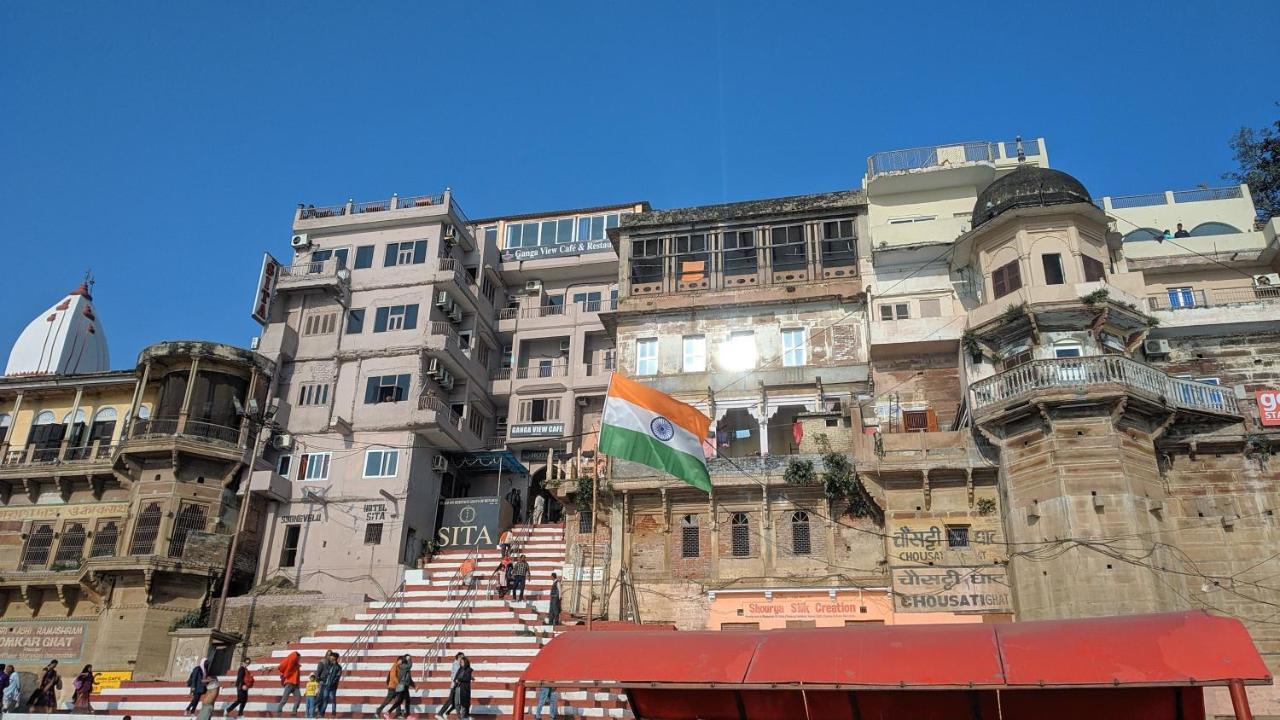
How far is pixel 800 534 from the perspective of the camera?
30.9 m

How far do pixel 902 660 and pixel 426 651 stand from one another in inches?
680

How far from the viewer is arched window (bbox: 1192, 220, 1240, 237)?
3403 centimetres

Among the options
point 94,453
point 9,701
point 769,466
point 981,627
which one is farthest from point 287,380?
point 981,627

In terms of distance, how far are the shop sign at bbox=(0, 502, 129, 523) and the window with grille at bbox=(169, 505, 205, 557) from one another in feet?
10.7

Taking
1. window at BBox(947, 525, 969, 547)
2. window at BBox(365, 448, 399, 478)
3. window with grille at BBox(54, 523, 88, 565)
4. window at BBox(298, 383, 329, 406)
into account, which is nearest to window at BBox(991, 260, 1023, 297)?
window at BBox(947, 525, 969, 547)

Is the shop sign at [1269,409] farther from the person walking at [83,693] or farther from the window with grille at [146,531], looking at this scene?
the window with grille at [146,531]

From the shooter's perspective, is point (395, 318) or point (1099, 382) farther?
point (395, 318)

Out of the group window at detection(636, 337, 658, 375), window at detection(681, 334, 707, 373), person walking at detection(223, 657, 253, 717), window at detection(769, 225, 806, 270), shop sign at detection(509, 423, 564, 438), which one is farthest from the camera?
shop sign at detection(509, 423, 564, 438)

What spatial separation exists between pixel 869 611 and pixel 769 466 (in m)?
5.55

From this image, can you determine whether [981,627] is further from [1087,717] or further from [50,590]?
Result: [50,590]

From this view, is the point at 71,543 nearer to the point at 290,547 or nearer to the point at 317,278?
the point at 290,547

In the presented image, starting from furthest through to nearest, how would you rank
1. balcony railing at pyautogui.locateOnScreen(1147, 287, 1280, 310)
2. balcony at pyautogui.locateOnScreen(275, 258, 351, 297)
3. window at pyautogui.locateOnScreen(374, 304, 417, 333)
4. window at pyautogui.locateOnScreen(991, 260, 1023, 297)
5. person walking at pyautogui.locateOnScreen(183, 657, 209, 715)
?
balcony at pyautogui.locateOnScreen(275, 258, 351, 297) → window at pyautogui.locateOnScreen(374, 304, 417, 333) → balcony railing at pyautogui.locateOnScreen(1147, 287, 1280, 310) → window at pyautogui.locateOnScreen(991, 260, 1023, 297) → person walking at pyautogui.locateOnScreen(183, 657, 209, 715)

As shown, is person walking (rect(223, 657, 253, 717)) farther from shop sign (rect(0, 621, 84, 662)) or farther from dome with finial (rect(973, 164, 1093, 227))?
dome with finial (rect(973, 164, 1093, 227))

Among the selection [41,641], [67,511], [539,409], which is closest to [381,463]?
[539,409]
